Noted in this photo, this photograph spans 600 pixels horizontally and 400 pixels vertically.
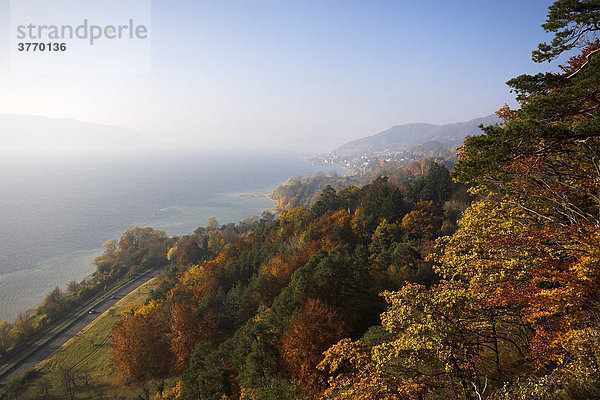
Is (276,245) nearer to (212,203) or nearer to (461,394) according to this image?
(461,394)

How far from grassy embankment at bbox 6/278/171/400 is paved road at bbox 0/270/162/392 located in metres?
1.02

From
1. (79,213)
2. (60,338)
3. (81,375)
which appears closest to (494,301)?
(81,375)

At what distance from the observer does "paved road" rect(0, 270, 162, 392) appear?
24.0m

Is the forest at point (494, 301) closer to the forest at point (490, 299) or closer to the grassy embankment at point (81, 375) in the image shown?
the forest at point (490, 299)

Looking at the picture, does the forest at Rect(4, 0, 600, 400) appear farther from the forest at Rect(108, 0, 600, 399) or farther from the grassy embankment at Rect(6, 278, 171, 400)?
the grassy embankment at Rect(6, 278, 171, 400)

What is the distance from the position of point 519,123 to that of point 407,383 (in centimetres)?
586

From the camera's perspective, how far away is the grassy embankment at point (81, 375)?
20.0m

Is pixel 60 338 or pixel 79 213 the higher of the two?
pixel 79 213

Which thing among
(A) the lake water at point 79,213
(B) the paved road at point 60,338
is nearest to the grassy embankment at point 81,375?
(B) the paved road at point 60,338

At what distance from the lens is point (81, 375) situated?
72.8ft

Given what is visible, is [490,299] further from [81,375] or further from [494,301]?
[81,375]

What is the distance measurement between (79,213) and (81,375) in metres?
68.1

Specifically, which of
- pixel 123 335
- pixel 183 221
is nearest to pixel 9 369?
pixel 123 335

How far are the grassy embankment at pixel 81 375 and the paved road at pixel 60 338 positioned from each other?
40.2 inches
